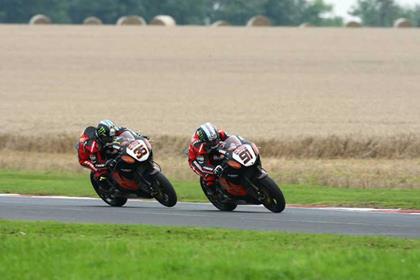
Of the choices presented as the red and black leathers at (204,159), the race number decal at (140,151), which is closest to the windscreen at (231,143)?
the red and black leathers at (204,159)

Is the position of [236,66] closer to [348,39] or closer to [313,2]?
[348,39]

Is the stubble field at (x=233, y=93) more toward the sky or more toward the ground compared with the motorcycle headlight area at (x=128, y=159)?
more toward the ground

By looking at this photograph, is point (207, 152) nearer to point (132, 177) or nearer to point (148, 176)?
point (148, 176)

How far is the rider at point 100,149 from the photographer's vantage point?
69.7 feet

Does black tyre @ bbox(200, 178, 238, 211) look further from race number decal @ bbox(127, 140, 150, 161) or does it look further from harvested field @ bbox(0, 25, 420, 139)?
harvested field @ bbox(0, 25, 420, 139)

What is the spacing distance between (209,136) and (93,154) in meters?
2.14

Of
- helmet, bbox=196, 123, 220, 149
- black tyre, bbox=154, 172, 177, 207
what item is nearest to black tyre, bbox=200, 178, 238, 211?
black tyre, bbox=154, 172, 177, 207

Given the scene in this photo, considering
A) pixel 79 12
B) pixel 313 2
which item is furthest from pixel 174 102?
pixel 313 2

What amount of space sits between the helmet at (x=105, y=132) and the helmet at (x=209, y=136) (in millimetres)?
1634

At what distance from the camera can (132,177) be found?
20906 millimetres

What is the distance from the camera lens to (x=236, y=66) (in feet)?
175

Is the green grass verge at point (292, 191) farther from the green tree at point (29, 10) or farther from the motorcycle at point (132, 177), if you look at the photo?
the green tree at point (29, 10)

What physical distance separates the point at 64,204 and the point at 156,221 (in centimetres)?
335

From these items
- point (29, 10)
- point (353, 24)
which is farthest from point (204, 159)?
point (29, 10)
